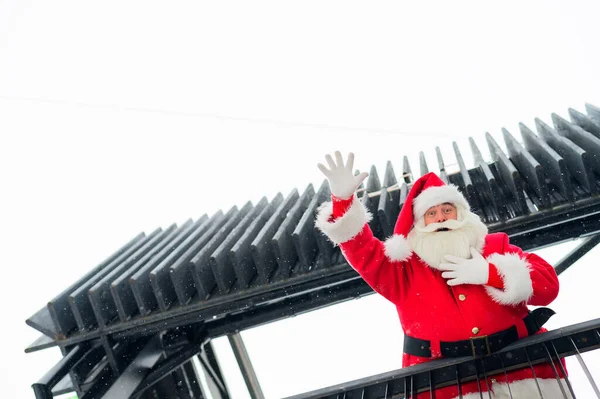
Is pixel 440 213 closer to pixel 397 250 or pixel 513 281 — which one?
pixel 397 250

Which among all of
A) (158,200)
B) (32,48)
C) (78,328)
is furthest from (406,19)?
(78,328)

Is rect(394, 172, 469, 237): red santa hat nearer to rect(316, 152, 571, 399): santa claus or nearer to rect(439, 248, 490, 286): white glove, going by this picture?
rect(316, 152, 571, 399): santa claus

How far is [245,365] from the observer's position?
4.59m

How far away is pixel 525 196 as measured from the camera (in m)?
2.92

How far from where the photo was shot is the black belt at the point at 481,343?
76.9 inches

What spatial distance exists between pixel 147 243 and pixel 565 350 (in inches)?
115

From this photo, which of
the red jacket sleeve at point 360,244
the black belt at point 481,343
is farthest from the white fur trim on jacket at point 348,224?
the black belt at point 481,343

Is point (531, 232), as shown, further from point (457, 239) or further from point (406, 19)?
point (406, 19)

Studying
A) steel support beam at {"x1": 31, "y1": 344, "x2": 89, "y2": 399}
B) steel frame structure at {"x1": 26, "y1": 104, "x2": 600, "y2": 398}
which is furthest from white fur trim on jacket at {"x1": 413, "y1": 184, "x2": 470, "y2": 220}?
steel support beam at {"x1": 31, "y1": 344, "x2": 89, "y2": 399}

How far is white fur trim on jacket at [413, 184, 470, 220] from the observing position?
2.26 metres

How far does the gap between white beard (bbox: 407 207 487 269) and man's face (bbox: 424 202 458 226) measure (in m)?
0.03

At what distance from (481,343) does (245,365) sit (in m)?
2.92

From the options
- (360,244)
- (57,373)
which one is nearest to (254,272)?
(57,373)

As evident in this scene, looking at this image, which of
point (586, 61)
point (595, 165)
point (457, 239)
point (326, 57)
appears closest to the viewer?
point (457, 239)
